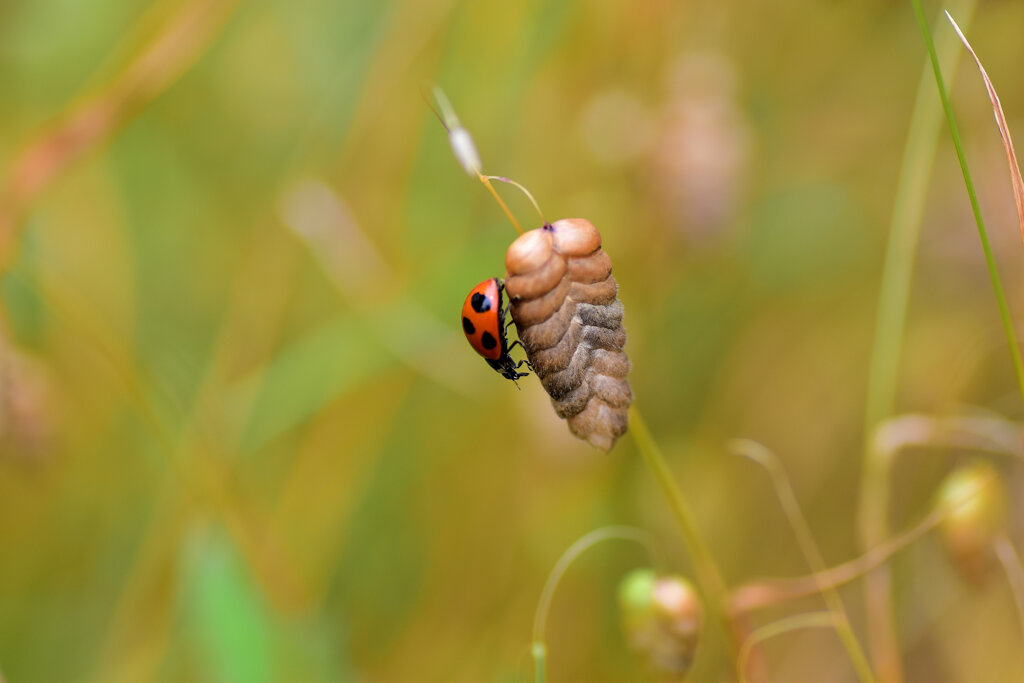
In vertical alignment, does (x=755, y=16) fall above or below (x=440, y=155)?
above

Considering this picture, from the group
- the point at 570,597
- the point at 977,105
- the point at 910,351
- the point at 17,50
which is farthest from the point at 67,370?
the point at 977,105

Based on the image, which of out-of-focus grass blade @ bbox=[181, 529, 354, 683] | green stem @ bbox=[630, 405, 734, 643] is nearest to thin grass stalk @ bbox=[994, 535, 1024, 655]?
green stem @ bbox=[630, 405, 734, 643]

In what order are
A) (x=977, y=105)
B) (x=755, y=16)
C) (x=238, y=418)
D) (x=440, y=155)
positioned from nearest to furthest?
(x=238, y=418)
(x=977, y=105)
(x=755, y=16)
(x=440, y=155)

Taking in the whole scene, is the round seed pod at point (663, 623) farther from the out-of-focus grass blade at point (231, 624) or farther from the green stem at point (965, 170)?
the out-of-focus grass blade at point (231, 624)

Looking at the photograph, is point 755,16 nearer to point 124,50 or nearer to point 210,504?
point 124,50

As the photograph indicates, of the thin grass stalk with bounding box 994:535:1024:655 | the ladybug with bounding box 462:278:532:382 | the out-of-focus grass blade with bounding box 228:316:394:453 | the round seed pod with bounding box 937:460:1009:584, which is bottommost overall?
the thin grass stalk with bounding box 994:535:1024:655

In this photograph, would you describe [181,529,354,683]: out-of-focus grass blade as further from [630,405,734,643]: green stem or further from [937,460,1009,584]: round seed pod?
[937,460,1009,584]: round seed pod
